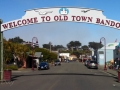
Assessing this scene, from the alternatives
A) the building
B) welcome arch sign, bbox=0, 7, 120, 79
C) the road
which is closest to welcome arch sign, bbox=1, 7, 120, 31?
welcome arch sign, bbox=0, 7, 120, 79

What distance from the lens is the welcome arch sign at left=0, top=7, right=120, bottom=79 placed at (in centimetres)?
2488

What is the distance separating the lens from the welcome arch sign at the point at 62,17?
24.9 meters

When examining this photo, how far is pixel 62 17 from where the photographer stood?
2500 cm

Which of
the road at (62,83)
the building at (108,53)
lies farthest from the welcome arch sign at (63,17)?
the building at (108,53)

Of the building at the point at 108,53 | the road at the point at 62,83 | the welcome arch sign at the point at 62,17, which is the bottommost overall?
the road at the point at 62,83

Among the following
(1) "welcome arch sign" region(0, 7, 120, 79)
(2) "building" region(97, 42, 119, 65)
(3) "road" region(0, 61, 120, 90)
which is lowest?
(3) "road" region(0, 61, 120, 90)

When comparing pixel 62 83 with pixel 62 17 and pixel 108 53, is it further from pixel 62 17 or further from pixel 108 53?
pixel 108 53

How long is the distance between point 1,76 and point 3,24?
4.91 metres

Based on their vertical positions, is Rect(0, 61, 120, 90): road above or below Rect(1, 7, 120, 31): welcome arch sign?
below

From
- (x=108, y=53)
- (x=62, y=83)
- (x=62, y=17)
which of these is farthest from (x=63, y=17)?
(x=108, y=53)

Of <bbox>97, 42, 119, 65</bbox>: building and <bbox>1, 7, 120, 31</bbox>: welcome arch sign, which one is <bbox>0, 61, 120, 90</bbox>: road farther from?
<bbox>97, 42, 119, 65</bbox>: building

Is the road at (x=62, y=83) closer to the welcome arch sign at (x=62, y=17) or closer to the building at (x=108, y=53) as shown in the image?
the welcome arch sign at (x=62, y=17)

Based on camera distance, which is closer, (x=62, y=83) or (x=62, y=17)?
(x=62, y=83)

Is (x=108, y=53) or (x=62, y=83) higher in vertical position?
(x=108, y=53)
